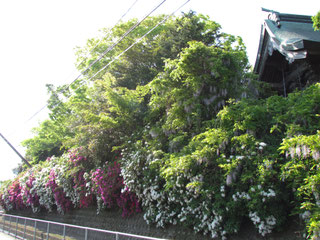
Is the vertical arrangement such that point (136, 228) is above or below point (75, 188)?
below

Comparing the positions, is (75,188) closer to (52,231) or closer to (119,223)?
(52,231)

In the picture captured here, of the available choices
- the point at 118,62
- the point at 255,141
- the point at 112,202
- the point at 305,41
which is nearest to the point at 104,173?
the point at 112,202

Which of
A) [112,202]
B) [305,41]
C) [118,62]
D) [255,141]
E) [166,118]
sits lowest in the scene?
[112,202]

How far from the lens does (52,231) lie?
10719mm

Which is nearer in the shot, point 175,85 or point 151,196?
point 151,196

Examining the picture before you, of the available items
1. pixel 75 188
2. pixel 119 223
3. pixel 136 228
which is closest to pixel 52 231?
pixel 119 223

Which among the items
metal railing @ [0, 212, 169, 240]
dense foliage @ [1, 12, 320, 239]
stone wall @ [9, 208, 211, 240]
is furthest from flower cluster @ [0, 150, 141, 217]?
metal railing @ [0, 212, 169, 240]

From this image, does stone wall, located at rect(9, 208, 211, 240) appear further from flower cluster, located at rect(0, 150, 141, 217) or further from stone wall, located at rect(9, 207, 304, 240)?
flower cluster, located at rect(0, 150, 141, 217)

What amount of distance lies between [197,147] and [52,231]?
23.9 feet

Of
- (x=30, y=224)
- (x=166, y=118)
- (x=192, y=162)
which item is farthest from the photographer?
(x=30, y=224)

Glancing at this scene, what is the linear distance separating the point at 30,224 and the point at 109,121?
268 inches

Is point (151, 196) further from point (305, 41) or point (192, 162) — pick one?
point (305, 41)

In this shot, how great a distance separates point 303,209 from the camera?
543 cm

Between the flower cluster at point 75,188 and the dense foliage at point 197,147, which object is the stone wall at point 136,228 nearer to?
the dense foliage at point 197,147
